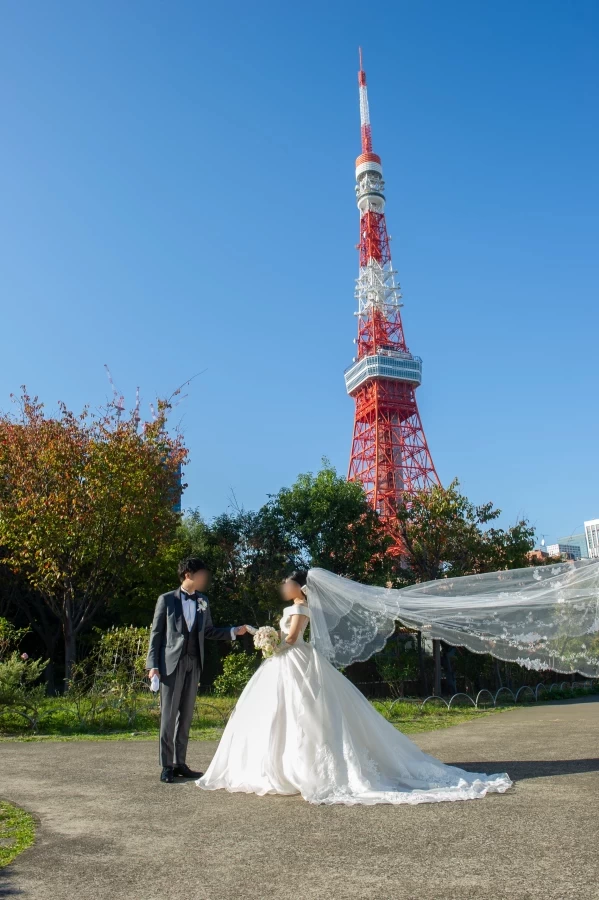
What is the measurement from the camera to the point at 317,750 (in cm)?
548

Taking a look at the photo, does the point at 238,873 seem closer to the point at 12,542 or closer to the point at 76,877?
the point at 76,877


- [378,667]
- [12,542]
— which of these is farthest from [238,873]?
[378,667]

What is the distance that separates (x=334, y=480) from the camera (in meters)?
24.1

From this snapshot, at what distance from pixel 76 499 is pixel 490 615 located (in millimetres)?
12436

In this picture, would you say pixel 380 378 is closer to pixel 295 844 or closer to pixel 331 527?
pixel 331 527

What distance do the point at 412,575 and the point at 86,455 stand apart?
10.9 meters

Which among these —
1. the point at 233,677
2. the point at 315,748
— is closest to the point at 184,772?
the point at 315,748

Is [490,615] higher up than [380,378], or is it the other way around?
[380,378]

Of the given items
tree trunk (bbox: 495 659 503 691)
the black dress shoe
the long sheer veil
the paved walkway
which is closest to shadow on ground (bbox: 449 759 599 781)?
the paved walkway

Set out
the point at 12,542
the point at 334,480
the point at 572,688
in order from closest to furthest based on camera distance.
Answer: the point at 12,542
the point at 572,688
the point at 334,480

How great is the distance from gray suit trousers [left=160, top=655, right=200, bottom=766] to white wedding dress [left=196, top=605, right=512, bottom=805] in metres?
0.40

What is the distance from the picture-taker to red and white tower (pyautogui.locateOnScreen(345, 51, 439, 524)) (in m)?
49.0

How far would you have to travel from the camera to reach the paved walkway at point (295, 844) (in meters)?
3.20

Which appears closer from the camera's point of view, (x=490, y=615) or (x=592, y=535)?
(x=490, y=615)
